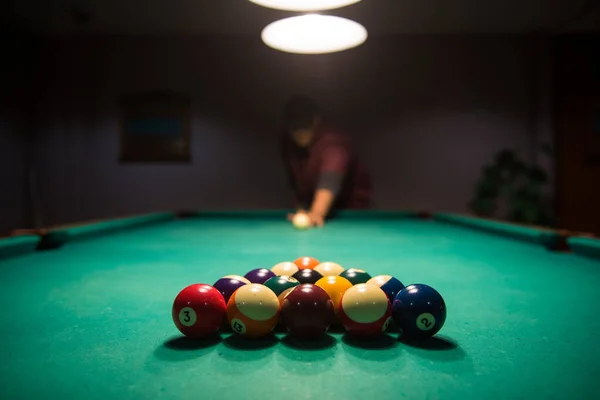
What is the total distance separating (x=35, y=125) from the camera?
634 centimetres

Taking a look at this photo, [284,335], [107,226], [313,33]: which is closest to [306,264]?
[284,335]

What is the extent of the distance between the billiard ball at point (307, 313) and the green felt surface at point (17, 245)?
5.25ft

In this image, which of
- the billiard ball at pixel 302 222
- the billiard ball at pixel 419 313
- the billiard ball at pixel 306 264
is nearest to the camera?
the billiard ball at pixel 419 313

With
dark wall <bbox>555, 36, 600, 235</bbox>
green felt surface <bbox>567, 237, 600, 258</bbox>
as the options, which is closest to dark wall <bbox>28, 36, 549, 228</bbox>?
dark wall <bbox>555, 36, 600, 235</bbox>

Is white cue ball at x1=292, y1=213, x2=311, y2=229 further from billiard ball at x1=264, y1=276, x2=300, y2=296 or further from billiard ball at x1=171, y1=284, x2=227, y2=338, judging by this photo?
billiard ball at x1=171, y1=284, x2=227, y2=338

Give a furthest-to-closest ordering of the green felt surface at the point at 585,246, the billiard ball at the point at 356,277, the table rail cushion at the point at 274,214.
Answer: the table rail cushion at the point at 274,214 < the green felt surface at the point at 585,246 < the billiard ball at the point at 356,277

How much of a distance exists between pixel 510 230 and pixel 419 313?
6.68ft

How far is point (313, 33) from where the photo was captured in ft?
8.89

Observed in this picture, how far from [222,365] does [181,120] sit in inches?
226

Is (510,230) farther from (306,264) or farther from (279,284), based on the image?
(279,284)

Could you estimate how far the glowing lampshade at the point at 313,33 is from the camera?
8.16 ft

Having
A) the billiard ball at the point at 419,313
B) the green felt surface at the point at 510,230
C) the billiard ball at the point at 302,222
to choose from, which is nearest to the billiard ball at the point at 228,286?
the billiard ball at the point at 419,313

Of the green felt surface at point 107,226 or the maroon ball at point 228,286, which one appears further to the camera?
the green felt surface at point 107,226

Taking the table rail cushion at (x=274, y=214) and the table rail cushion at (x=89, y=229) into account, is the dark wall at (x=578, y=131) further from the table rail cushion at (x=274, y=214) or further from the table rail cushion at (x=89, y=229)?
the table rail cushion at (x=89, y=229)
